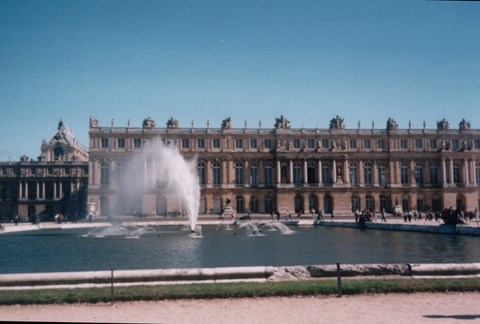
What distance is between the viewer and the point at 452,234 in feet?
103

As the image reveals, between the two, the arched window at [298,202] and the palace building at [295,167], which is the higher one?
the palace building at [295,167]

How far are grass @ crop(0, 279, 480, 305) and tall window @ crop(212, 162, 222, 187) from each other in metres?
59.0

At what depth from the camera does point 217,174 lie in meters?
71.8

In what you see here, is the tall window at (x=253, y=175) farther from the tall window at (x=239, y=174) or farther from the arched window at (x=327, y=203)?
the arched window at (x=327, y=203)

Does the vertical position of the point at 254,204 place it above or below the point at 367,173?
below

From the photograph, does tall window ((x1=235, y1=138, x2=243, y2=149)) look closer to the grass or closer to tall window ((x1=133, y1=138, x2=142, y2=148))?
tall window ((x1=133, y1=138, x2=142, y2=148))

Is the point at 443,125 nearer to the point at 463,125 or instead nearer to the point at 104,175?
the point at 463,125

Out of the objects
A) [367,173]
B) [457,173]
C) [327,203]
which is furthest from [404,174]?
[327,203]

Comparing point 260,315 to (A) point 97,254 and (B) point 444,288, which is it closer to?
(B) point 444,288

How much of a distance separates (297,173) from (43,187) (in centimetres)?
4064

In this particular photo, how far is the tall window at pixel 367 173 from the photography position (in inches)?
2908

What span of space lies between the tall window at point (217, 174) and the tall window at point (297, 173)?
10793 millimetres

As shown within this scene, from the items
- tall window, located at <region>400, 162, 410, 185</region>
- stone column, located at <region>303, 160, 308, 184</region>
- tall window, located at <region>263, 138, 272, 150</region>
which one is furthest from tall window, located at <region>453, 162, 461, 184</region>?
tall window, located at <region>263, 138, 272, 150</region>

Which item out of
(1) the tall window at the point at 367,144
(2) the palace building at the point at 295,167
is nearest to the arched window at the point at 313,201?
(2) the palace building at the point at 295,167
